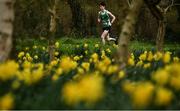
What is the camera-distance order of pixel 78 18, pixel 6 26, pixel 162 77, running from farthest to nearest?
1. pixel 78 18
2. pixel 6 26
3. pixel 162 77

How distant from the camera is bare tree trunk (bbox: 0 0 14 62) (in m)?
7.85

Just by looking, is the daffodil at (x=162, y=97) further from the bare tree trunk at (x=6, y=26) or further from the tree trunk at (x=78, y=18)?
the tree trunk at (x=78, y=18)

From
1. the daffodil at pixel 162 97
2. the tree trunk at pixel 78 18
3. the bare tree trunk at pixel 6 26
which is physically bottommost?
the tree trunk at pixel 78 18

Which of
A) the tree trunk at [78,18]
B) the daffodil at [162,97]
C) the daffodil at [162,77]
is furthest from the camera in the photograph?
the tree trunk at [78,18]

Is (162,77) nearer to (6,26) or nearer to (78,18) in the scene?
(6,26)

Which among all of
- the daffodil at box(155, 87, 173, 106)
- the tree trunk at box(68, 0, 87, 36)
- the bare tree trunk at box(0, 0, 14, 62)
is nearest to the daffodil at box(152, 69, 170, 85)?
the daffodil at box(155, 87, 173, 106)

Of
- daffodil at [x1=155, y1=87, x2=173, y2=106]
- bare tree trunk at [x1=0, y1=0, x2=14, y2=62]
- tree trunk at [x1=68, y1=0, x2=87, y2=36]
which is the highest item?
bare tree trunk at [x1=0, y1=0, x2=14, y2=62]

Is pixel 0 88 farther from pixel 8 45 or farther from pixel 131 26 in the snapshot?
pixel 131 26

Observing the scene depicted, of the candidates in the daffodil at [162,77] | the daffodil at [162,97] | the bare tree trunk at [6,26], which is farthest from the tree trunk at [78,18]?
the daffodil at [162,97]

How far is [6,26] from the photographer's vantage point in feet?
25.8

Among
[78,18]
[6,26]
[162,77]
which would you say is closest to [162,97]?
[162,77]

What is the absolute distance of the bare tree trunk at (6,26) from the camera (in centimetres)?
785

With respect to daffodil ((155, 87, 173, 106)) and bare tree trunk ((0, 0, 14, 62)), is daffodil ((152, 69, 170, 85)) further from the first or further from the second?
bare tree trunk ((0, 0, 14, 62))

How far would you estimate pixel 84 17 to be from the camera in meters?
35.8
